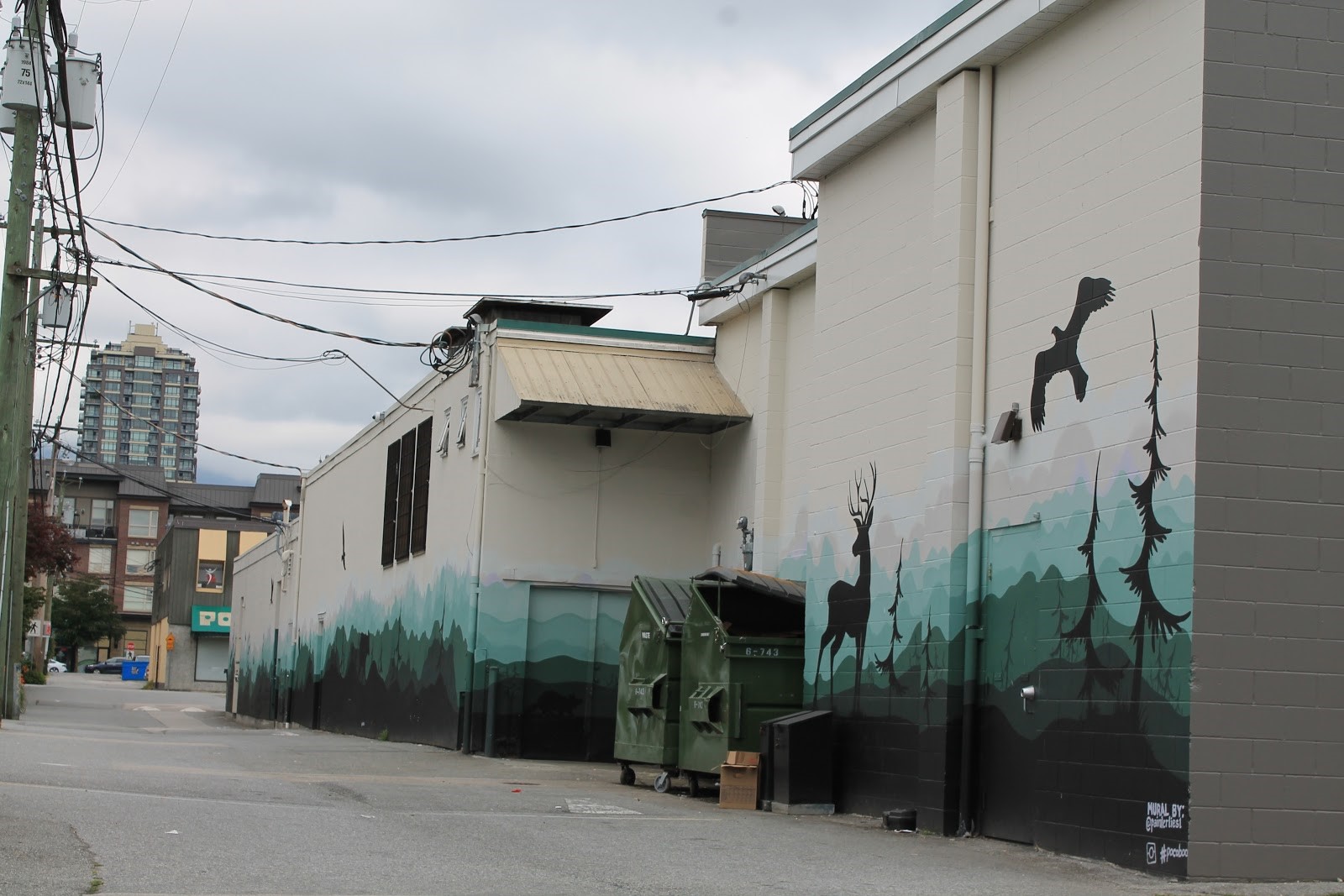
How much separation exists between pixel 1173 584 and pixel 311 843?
5.94 m

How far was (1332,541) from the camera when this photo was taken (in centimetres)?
1063

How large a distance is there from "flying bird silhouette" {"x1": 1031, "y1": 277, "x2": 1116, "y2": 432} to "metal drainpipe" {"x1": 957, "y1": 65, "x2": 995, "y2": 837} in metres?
0.83

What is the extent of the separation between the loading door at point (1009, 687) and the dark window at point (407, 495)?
47.8ft

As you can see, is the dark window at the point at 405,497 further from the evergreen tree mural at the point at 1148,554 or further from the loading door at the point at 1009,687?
the evergreen tree mural at the point at 1148,554

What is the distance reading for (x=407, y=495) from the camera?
28484 mm

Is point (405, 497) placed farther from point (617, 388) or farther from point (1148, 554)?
point (1148, 554)

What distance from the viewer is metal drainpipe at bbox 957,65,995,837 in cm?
1329

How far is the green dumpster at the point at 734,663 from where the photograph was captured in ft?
51.6

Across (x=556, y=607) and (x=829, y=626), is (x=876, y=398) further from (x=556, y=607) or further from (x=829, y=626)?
(x=556, y=607)

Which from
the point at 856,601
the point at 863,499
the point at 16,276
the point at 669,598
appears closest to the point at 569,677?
the point at 669,598

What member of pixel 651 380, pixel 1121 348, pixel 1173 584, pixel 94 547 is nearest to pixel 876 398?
pixel 1121 348

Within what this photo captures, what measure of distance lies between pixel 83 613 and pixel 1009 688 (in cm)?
9958

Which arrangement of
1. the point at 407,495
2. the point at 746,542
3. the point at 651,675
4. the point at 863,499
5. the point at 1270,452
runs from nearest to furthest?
the point at 1270,452 → the point at 863,499 → the point at 651,675 → the point at 746,542 → the point at 407,495

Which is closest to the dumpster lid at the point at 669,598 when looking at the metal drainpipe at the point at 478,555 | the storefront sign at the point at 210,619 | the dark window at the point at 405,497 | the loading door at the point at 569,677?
the loading door at the point at 569,677
